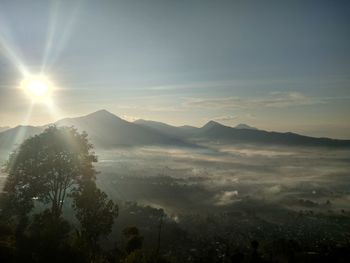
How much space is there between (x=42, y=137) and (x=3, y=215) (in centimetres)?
1663

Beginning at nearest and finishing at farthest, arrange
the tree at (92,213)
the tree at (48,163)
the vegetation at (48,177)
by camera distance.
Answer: the vegetation at (48,177) → the tree at (48,163) → the tree at (92,213)

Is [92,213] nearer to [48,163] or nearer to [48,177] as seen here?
[48,177]

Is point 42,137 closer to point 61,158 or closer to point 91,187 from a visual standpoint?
point 61,158

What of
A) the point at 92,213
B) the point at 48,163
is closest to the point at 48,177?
the point at 48,163

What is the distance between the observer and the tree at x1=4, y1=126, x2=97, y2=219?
65.6 metres

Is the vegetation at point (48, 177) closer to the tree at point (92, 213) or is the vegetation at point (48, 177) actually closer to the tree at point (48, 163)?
the tree at point (48, 163)

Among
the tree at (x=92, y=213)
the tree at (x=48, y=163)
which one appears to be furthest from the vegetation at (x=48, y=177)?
the tree at (x=92, y=213)

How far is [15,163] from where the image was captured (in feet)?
216

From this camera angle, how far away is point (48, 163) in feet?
214

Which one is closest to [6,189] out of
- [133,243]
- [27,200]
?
[27,200]

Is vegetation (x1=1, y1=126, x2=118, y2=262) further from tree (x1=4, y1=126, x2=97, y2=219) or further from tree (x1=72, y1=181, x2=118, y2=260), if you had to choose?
tree (x1=72, y1=181, x2=118, y2=260)

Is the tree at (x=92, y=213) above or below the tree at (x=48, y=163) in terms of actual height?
below

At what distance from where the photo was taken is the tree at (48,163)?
215ft

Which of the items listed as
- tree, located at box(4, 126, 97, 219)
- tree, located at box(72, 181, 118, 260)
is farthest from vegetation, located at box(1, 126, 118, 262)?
tree, located at box(72, 181, 118, 260)
